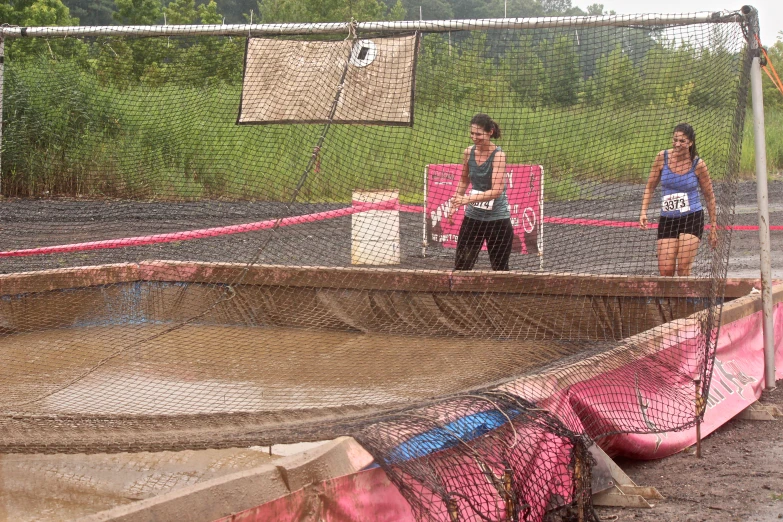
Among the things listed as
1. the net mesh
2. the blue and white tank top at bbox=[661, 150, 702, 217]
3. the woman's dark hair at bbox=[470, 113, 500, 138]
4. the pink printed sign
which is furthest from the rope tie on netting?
the pink printed sign

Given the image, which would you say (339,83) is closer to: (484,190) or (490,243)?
(484,190)

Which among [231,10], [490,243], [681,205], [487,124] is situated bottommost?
[490,243]

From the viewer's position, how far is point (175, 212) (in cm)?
1128

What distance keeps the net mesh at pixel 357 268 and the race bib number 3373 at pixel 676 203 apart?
0.34 metres

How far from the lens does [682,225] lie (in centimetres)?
630

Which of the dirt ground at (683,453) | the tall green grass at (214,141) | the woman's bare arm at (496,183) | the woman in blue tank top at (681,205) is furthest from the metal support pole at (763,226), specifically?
the woman's bare arm at (496,183)

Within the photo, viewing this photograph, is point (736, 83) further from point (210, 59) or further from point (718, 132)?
point (210, 59)

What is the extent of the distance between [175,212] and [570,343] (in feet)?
22.7

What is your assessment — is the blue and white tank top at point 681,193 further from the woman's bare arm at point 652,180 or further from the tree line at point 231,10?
the tree line at point 231,10

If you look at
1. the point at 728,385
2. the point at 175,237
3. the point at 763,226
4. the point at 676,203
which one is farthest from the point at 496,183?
the point at 175,237

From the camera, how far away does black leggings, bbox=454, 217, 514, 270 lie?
6562mm

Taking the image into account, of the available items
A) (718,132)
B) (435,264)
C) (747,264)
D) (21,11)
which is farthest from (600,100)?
(21,11)

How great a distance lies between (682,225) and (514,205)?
3.50m

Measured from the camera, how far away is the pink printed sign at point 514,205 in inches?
372
